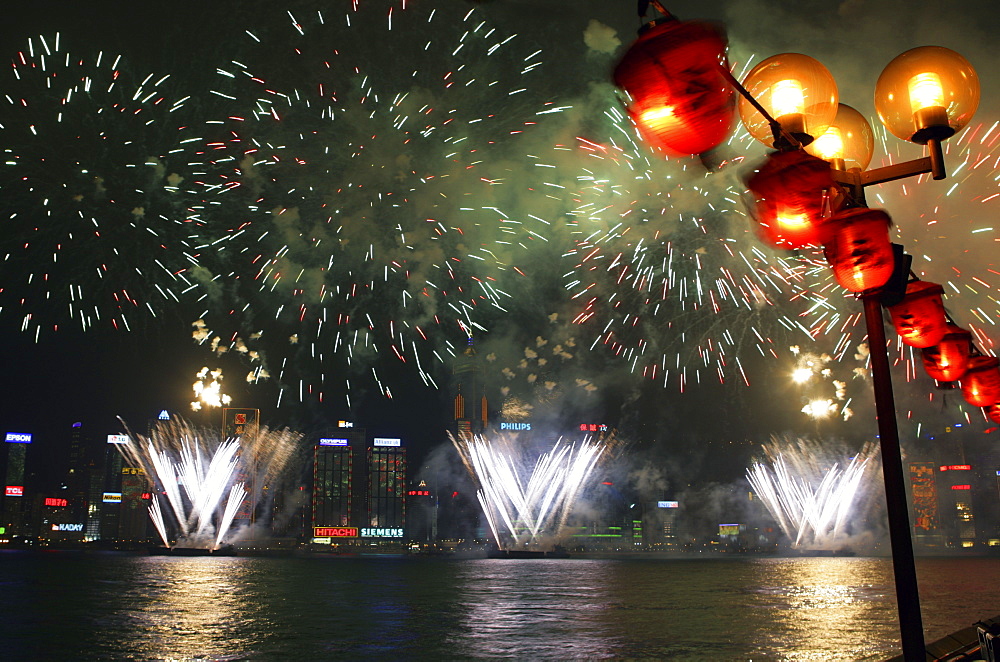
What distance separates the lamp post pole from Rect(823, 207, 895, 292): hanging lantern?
0.45 m

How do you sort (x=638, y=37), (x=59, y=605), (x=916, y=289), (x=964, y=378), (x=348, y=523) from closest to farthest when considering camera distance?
(x=638, y=37), (x=916, y=289), (x=964, y=378), (x=59, y=605), (x=348, y=523)

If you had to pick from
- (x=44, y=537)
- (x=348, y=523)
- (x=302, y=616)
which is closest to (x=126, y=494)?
(x=44, y=537)

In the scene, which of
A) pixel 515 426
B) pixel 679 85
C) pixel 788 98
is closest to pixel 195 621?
pixel 788 98

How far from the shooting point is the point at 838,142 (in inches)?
262

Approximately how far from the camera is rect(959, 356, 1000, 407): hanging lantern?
1003 centimetres

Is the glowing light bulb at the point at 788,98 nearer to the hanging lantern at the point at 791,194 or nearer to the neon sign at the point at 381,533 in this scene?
the hanging lantern at the point at 791,194

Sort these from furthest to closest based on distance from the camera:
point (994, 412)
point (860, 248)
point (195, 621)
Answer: point (195, 621)
point (994, 412)
point (860, 248)

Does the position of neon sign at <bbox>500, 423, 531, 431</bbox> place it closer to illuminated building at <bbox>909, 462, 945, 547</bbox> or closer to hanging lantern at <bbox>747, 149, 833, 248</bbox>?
illuminated building at <bbox>909, 462, 945, 547</bbox>

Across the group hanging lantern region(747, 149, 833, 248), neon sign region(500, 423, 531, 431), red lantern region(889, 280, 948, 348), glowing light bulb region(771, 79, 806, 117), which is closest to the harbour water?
red lantern region(889, 280, 948, 348)

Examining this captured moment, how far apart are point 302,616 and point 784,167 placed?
26045 millimetres

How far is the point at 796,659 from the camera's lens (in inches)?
597

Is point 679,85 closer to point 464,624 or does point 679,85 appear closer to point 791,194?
point 791,194

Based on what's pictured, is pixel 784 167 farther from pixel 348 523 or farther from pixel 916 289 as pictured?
pixel 348 523

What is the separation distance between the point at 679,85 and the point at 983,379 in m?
8.12
